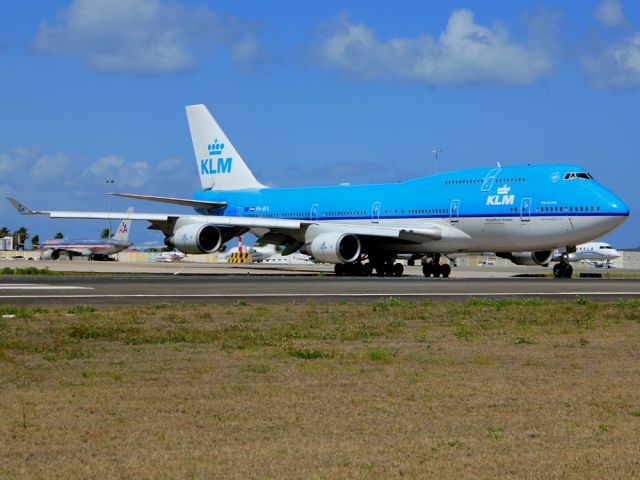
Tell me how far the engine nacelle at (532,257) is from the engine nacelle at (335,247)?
7259mm

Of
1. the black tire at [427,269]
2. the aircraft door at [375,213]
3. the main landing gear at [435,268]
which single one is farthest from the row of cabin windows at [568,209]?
the aircraft door at [375,213]

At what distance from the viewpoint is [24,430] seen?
304 inches

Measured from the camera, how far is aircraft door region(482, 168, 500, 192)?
40812 mm

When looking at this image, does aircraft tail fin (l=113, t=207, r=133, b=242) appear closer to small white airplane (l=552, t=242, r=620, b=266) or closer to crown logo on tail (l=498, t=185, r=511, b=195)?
small white airplane (l=552, t=242, r=620, b=266)

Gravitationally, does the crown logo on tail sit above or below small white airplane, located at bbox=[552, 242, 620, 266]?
above

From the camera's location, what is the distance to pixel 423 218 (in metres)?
42.9

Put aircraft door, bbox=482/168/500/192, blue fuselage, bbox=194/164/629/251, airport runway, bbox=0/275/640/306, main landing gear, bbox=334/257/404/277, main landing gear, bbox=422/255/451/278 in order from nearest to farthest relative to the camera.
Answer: airport runway, bbox=0/275/640/306 < blue fuselage, bbox=194/164/629/251 < aircraft door, bbox=482/168/500/192 < main landing gear, bbox=334/257/404/277 < main landing gear, bbox=422/255/451/278

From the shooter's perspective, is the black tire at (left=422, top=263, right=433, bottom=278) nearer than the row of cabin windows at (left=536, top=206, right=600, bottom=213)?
No

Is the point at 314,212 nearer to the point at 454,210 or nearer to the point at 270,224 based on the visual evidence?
the point at 270,224

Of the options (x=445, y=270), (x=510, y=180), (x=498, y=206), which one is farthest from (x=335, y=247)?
(x=510, y=180)

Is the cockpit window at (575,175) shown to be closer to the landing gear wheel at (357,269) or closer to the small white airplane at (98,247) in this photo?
the landing gear wheel at (357,269)

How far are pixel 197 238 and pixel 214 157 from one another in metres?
13.2

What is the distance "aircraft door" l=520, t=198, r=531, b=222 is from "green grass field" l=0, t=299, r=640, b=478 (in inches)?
893

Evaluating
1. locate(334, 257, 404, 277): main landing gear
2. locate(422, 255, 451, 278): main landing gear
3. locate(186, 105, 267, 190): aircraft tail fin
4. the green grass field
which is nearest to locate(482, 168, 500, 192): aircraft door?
locate(422, 255, 451, 278): main landing gear
